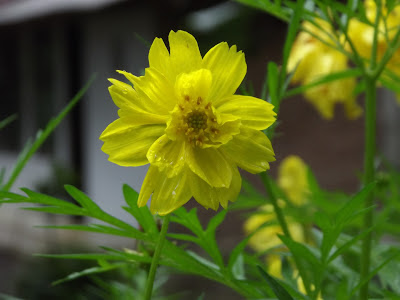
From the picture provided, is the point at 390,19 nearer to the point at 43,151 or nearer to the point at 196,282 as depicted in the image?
the point at 196,282

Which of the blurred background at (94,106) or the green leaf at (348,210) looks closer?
the green leaf at (348,210)

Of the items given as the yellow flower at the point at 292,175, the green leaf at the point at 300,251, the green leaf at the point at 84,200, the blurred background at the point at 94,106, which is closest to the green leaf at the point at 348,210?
the green leaf at the point at 300,251

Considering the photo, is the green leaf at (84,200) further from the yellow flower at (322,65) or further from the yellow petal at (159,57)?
the yellow flower at (322,65)

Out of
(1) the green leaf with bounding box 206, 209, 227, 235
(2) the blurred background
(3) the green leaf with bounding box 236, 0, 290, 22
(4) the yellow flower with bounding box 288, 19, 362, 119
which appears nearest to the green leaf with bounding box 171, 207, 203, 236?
(1) the green leaf with bounding box 206, 209, 227, 235

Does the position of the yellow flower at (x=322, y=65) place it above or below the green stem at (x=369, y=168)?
above

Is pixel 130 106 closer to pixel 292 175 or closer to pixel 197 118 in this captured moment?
pixel 197 118

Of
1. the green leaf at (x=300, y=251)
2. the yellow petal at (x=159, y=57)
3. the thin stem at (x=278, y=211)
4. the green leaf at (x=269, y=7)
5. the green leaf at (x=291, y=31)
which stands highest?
the green leaf at (x=269, y=7)

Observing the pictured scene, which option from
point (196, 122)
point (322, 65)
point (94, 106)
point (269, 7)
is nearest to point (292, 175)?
point (322, 65)

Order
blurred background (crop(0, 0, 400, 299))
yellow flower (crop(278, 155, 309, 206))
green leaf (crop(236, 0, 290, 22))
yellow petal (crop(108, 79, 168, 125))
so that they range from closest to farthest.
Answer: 1. yellow petal (crop(108, 79, 168, 125))
2. green leaf (crop(236, 0, 290, 22))
3. yellow flower (crop(278, 155, 309, 206))
4. blurred background (crop(0, 0, 400, 299))

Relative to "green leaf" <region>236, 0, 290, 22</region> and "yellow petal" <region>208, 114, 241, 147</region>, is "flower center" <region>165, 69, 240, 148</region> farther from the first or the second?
"green leaf" <region>236, 0, 290, 22</region>
